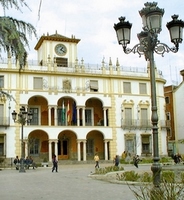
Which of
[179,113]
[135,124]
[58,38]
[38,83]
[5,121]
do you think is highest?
[58,38]

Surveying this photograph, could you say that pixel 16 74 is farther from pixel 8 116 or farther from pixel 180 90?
pixel 180 90

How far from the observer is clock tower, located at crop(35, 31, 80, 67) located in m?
46.5

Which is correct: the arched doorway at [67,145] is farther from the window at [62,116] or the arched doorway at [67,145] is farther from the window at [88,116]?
the window at [88,116]

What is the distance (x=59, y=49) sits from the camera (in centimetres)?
4731

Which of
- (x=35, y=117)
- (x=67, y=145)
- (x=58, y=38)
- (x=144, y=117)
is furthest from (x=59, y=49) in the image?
(x=144, y=117)

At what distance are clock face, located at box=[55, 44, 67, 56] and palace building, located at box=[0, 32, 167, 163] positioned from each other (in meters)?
0.13

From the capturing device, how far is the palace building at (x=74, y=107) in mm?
41500

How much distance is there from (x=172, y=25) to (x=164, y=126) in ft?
125

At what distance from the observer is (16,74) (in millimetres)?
41625

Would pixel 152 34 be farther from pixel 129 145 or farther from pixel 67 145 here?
pixel 67 145

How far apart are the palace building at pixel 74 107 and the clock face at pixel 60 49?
13cm

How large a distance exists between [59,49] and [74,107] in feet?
27.3

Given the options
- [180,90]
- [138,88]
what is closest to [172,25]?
[138,88]

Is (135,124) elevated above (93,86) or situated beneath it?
situated beneath
